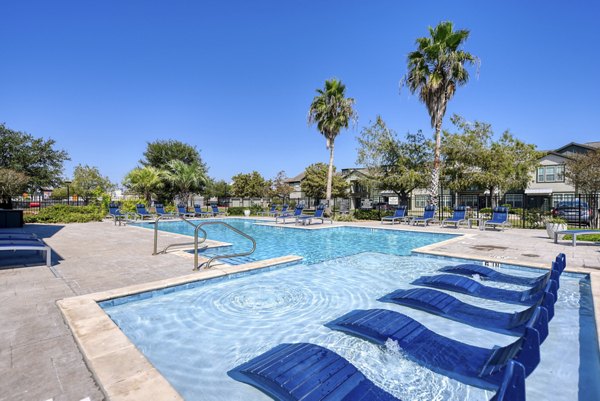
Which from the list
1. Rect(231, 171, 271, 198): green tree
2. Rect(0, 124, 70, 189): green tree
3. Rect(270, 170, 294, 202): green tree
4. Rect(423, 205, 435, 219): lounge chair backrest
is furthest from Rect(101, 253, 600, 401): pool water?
→ Rect(270, 170, 294, 202): green tree

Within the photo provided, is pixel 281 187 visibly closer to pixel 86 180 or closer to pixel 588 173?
pixel 86 180

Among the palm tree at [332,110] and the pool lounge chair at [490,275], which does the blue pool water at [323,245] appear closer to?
the pool lounge chair at [490,275]

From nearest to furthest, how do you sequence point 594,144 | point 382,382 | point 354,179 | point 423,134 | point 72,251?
point 382,382, point 72,251, point 423,134, point 594,144, point 354,179

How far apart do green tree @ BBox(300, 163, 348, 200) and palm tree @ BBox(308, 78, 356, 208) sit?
1780 cm

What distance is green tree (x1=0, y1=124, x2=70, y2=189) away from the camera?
25581mm

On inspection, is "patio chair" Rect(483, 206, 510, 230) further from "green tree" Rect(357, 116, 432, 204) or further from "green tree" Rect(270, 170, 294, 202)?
"green tree" Rect(270, 170, 294, 202)

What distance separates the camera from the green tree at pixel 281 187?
2046 inches

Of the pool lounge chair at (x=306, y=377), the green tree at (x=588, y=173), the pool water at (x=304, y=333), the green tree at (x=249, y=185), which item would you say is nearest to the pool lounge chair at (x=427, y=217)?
the green tree at (x=588, y=173)

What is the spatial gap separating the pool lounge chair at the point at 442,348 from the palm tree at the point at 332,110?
18.9m

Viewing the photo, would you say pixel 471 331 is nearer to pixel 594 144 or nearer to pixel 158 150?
pixel 158 150

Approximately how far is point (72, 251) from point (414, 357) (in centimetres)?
884

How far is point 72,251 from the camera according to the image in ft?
27.1

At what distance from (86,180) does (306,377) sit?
58379 millimetres

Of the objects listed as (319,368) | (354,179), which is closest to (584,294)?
(319,368)
